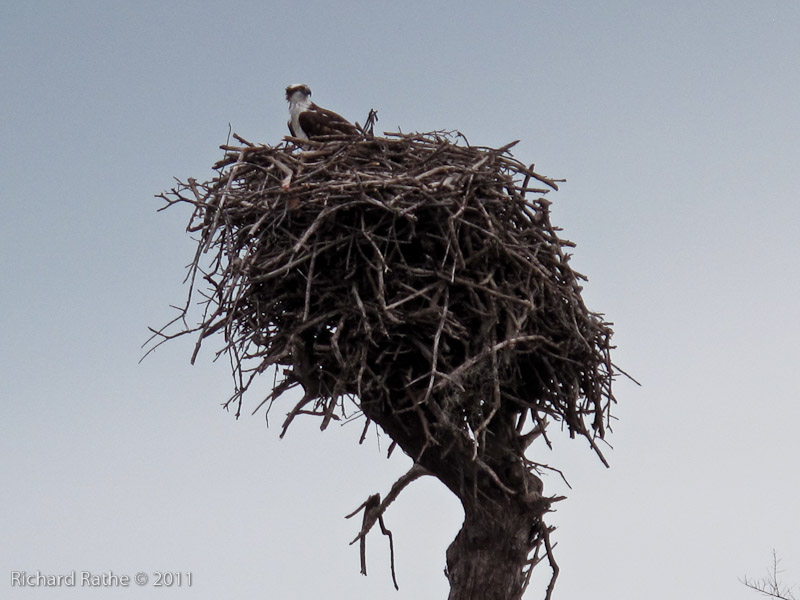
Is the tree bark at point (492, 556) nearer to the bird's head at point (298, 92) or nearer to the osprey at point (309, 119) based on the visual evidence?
the osprey at point (309, 119)

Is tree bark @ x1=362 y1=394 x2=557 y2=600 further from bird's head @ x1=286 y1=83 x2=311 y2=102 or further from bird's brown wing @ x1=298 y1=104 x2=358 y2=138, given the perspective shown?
bird's head @ x1=286 y1=83 x2=311 y2=102

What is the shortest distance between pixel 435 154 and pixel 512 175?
46 centimetres

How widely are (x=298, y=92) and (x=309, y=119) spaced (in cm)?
57

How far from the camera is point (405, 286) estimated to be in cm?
530

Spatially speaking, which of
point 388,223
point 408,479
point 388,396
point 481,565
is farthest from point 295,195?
point 481,565

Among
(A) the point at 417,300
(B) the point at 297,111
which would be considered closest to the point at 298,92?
(B) the point at 297,111

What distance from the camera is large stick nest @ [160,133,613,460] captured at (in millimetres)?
5344

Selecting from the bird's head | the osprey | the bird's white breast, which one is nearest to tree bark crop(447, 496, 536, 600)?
the osprey

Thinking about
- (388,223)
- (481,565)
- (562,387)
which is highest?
(388,223)

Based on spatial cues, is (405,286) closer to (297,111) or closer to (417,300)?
(417,300)

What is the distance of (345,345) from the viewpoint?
5398 millimetres

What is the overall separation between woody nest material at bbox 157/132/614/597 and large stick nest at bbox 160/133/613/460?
0.04 ft

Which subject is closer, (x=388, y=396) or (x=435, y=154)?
(x=388, y=396)

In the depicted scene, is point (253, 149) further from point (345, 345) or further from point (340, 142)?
point (345, 345)
